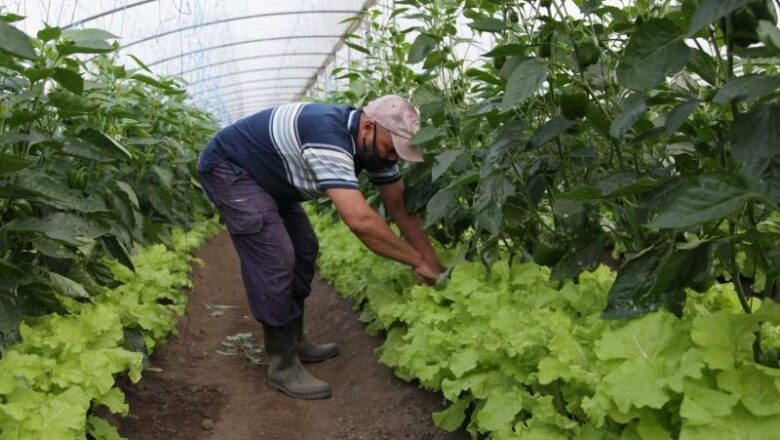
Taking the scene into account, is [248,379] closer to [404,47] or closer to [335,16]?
[404,47]

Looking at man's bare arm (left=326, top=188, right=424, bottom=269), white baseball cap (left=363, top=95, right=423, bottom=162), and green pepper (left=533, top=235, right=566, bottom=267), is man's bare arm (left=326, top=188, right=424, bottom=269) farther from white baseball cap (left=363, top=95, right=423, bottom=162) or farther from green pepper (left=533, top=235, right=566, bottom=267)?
green pepper (left=533, top=235, right=566, bottom=267)

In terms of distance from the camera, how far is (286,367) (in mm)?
3660

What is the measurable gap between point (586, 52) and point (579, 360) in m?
0.79

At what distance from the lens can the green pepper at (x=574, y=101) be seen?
6.23 ft

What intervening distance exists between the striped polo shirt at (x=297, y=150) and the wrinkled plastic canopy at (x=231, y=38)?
529 cm

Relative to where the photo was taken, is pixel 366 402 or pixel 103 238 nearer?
pixel 103 238

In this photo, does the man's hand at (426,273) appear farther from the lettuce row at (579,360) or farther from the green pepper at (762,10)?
the green pepper at (762,10)

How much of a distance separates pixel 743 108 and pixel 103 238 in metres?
2.34

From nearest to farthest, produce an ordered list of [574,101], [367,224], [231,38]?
[574,101] → [367,224] → [231,38]

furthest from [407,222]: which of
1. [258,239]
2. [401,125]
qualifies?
[258,239]

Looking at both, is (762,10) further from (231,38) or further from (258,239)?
(231,38)

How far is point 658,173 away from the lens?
1990 millimetres

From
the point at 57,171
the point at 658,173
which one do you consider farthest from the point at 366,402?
the point at 658,173

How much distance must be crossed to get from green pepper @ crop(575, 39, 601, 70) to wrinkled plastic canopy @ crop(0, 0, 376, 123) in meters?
7.27
